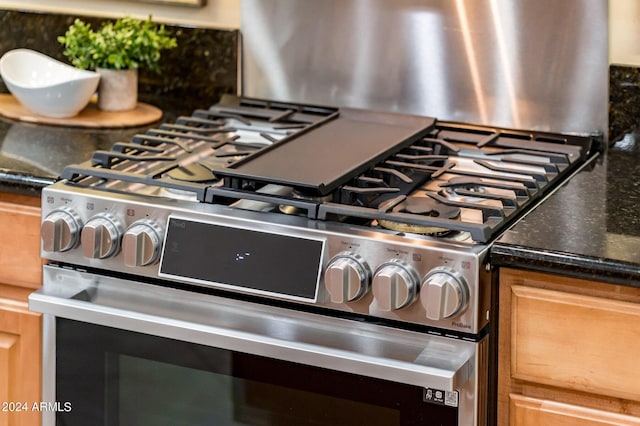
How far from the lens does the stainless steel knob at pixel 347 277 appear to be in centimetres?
163

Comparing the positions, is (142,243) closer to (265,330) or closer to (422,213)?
(265,330)

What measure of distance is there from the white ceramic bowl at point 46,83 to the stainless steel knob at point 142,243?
0.63 metres

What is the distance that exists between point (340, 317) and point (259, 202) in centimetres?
27

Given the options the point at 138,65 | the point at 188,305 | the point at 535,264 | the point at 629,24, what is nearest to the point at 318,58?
the point at 138,65

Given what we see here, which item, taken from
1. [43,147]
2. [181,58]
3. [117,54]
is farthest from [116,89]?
[43,147]

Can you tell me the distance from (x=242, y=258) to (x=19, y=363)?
Answer: 0.58 meters

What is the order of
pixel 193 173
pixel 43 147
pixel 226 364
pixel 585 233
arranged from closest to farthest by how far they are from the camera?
pixel 585 233 < pixel 226 364 < pixel 193 173 < pixel 43 147

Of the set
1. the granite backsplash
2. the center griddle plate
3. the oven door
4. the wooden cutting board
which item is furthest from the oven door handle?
the granite backsplash

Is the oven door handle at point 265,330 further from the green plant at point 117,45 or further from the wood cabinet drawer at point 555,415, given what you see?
the green plant at point 117,45

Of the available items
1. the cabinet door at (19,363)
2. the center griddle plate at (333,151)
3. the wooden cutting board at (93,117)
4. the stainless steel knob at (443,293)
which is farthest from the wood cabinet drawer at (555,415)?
the wooden cutting board at (93,117)

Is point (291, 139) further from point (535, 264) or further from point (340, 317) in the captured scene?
point (535, 264)

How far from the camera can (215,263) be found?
68.8 inches

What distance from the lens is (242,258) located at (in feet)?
5.66

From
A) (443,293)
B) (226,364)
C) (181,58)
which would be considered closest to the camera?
(443,293)
